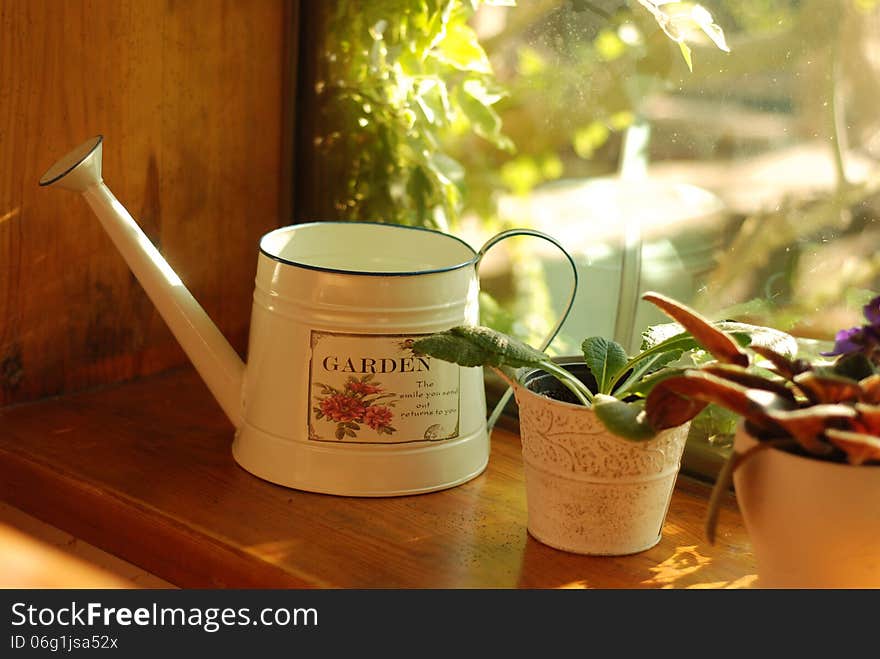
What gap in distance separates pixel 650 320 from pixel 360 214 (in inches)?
13.4

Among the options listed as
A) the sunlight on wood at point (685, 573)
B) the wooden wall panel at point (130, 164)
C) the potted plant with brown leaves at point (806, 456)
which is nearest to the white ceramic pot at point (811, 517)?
the potted plant with brown leaves at point (806, 456)

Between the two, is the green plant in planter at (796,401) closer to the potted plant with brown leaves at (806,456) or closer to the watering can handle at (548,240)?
the potted plant with brown leaves at (806,456)

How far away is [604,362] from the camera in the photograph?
863 millimetres

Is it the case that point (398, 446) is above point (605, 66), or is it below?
below

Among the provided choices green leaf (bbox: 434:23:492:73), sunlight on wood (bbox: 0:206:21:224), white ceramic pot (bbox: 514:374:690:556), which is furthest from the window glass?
sunlight on wood (bbox: 0:206:21:224)

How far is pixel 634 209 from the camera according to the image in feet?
3.47

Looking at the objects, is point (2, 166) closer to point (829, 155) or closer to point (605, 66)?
point (605, 66)

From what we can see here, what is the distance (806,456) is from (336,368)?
0.37 meters

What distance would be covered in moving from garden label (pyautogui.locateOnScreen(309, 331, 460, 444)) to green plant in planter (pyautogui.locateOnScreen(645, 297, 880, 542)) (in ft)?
0.75

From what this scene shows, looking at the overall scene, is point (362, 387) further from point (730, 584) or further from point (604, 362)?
point (730, 584)

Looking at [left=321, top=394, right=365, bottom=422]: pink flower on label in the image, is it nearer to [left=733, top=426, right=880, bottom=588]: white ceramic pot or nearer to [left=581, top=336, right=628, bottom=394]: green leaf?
[left=581, top=336, right=628, bottom=394]: green leaf

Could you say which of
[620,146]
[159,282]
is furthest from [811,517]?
[159,282]

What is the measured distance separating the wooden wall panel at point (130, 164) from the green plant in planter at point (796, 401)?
1.88 feet

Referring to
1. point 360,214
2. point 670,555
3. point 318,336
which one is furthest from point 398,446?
point 360,214
